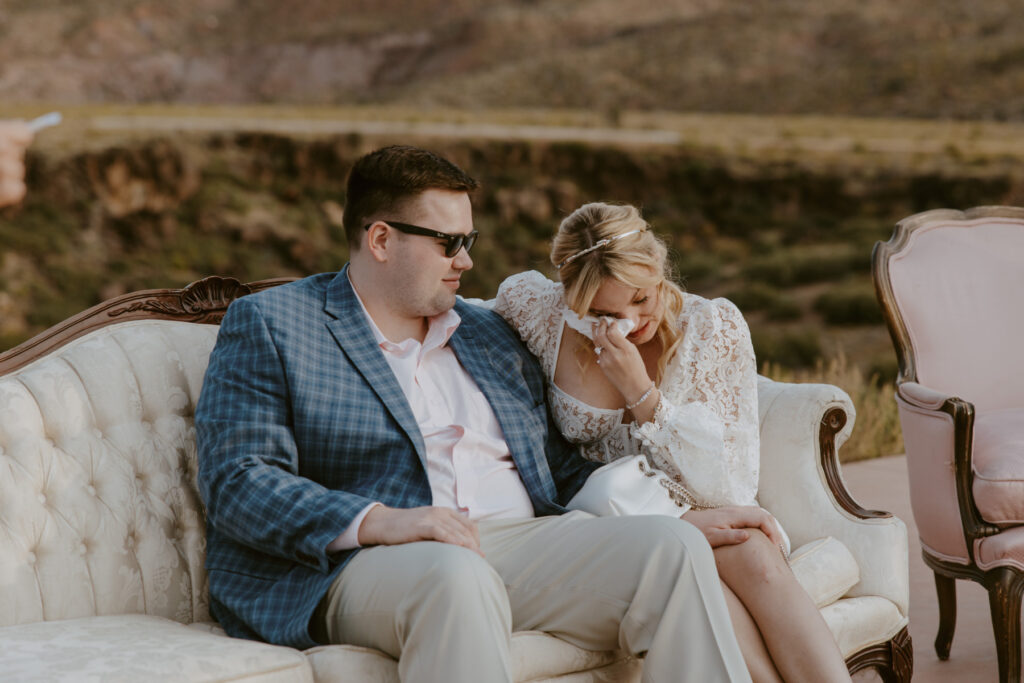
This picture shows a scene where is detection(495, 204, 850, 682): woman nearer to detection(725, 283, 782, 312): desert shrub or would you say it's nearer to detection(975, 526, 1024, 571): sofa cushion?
detection(975, 526, 1024, 571): sofa cushion

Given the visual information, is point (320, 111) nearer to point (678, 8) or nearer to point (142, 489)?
point (678, 8)

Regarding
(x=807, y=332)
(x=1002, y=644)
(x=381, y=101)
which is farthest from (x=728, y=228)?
(x=1002, y=644)

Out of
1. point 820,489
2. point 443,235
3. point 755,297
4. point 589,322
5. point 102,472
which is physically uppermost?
point 443,235

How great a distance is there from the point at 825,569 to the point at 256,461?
4.44ft

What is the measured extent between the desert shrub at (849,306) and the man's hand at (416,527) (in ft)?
61.4

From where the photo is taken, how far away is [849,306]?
20.6m

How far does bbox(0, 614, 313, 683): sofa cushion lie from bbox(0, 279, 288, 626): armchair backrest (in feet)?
0.64

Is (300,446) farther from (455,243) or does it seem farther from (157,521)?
(455,243)

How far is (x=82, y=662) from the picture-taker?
202cm

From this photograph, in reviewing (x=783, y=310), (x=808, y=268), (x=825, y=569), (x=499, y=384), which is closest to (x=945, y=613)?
(x=825, y=569)

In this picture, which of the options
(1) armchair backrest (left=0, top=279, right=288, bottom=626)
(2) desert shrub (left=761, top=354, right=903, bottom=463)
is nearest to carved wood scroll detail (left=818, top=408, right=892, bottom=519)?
(1) armchair backrest (left=0, top=279, right=288, bottom=626)

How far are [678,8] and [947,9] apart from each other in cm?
907

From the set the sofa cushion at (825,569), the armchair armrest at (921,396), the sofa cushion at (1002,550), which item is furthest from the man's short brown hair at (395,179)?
the sofa cushion at (1002,550)

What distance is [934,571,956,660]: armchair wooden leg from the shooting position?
11.4ft
